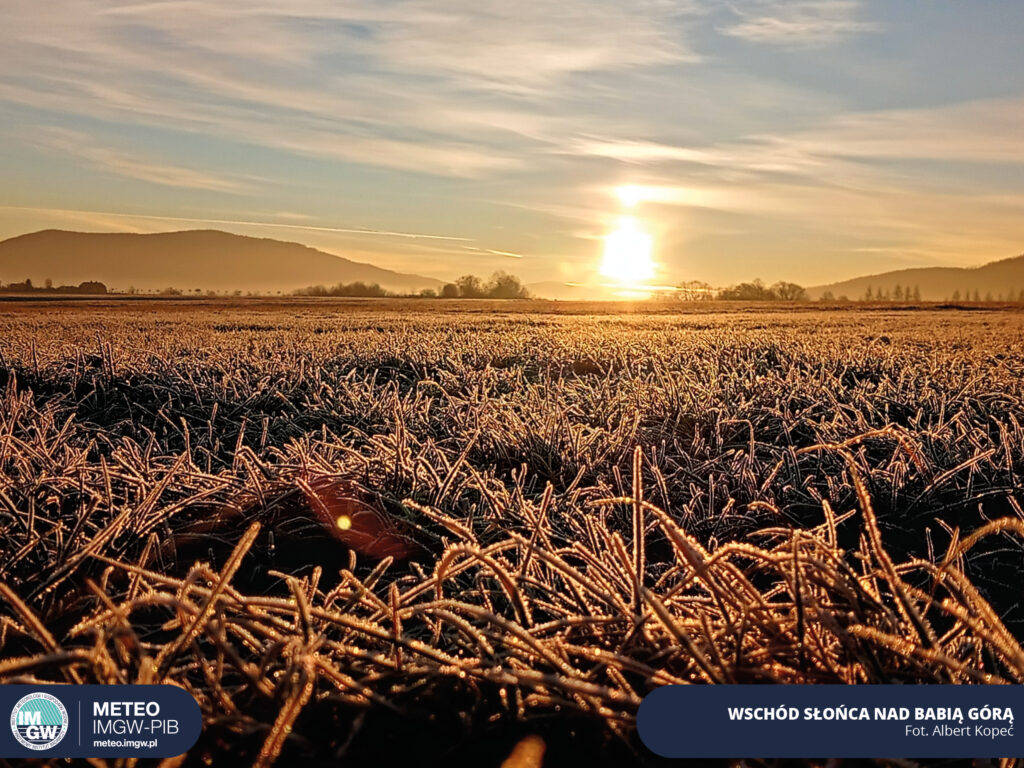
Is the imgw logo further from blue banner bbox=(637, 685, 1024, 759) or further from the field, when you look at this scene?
blue banner bbox=(637, 685, 1024, 759)

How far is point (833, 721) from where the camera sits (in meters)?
1.30

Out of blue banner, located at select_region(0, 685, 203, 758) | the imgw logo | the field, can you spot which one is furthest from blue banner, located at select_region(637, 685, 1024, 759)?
the imgw logo

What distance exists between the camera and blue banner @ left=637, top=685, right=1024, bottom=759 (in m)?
1.26

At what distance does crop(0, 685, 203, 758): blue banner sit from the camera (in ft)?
4.20

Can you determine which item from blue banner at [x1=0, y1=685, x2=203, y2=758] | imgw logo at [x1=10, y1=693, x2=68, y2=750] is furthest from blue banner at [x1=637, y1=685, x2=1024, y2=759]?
imgw logo at [x1=10, y1=693, x2=68, y2=750]

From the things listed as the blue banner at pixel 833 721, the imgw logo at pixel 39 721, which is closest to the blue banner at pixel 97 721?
the imgw logo at pixel 39 721

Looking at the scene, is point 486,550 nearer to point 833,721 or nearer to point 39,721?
point 833,721

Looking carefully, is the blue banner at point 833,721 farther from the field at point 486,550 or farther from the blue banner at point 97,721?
the blue banner at point 97,721

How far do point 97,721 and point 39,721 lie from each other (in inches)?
4.0

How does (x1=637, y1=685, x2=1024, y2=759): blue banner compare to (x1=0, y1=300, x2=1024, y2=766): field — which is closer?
(x1=637, y1=685, x2=1024, y2=759): blue banner

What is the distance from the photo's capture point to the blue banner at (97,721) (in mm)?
1281

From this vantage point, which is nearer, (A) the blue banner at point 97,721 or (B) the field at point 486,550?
(A) the blue banner at point 97,721

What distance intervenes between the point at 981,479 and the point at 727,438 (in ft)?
3.75

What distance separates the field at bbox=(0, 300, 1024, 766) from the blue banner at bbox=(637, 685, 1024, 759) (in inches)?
1.8
